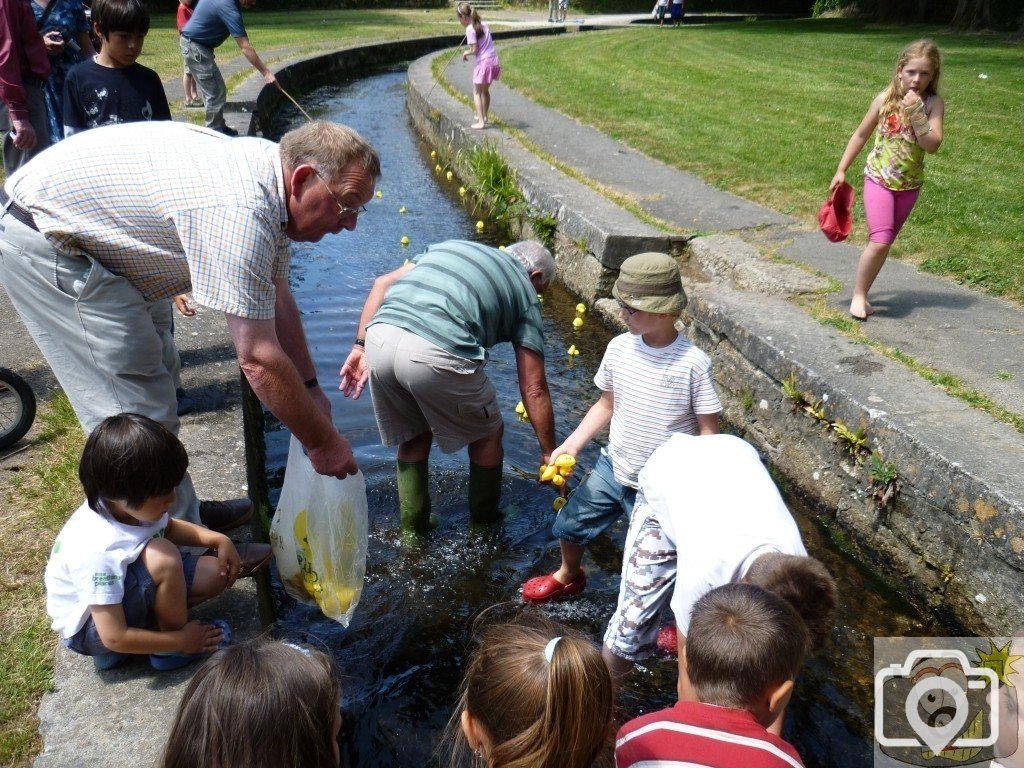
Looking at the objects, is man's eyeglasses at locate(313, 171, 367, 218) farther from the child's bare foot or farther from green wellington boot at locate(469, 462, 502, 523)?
the child's bare foot

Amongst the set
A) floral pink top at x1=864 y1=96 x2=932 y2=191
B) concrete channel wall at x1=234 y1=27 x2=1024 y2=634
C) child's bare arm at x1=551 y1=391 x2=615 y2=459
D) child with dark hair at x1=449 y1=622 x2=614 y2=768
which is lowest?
concrete channel wall at x1=234 y1=27 x2=1024 y2=634

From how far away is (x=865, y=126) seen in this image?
480 centimetres

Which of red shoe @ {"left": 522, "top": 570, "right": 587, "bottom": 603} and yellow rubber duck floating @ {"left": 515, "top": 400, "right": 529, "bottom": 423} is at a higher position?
yellow rubber duck floating @ {"left": 515, "top": 400, "right": 529, "bottom": 423}

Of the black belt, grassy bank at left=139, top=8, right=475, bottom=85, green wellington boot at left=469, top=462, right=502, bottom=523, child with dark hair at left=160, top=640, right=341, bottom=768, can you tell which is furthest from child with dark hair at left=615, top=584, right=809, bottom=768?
grassy bank at left=139, top=8, right=475, bottom=85

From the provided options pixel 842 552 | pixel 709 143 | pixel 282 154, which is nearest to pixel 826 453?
pixel 842 552

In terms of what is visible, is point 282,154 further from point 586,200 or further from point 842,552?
point 586,200

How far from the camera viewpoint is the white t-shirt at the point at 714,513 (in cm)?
231

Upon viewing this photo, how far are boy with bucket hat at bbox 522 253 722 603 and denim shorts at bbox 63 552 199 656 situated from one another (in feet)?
4.72

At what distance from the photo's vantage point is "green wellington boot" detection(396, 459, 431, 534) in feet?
12.4

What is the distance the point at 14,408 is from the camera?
373cm

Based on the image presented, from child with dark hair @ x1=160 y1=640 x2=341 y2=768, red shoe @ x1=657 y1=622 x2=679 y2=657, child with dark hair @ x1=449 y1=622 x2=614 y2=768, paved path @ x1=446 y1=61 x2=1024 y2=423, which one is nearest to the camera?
child with dark hair @ x1=160 y1=640 x2=341 y2=768

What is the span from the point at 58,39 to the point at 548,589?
12.8 ft

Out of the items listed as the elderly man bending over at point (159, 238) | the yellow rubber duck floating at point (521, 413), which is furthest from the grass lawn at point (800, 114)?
the elderly man bending over at point (159, 238)

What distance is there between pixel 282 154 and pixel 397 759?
6.28ft
